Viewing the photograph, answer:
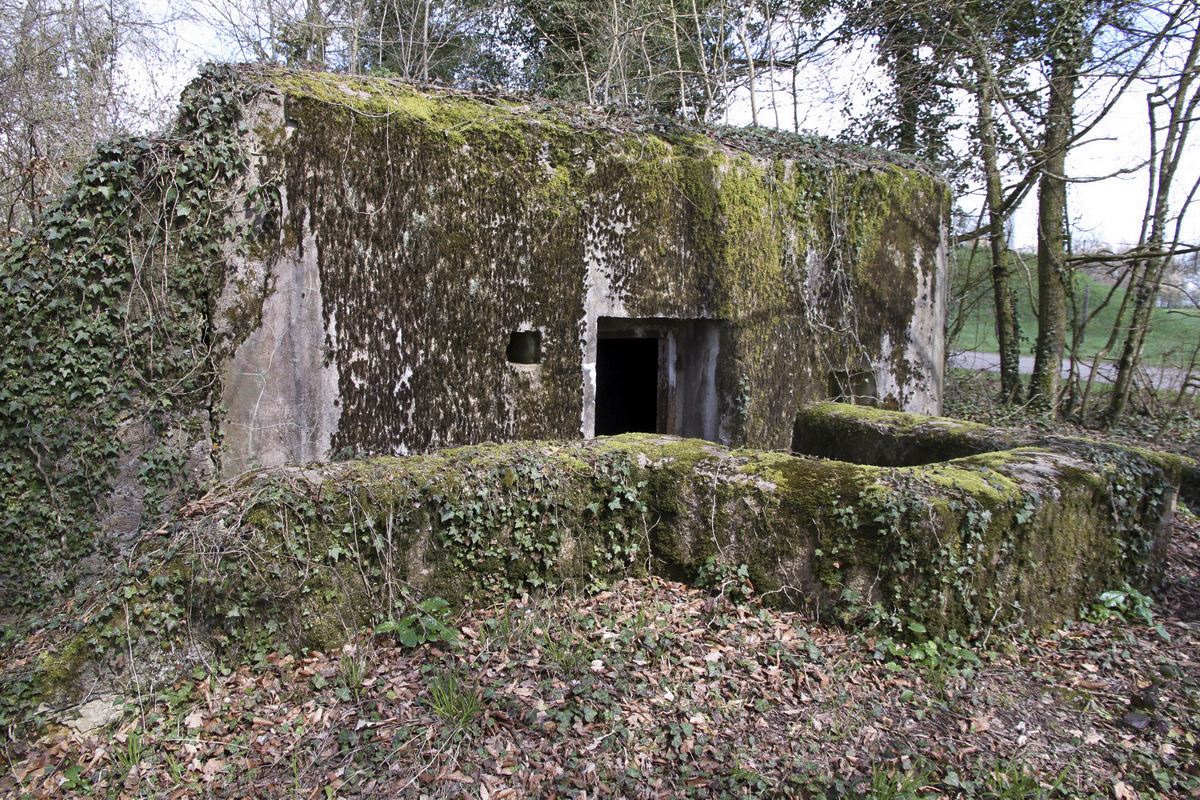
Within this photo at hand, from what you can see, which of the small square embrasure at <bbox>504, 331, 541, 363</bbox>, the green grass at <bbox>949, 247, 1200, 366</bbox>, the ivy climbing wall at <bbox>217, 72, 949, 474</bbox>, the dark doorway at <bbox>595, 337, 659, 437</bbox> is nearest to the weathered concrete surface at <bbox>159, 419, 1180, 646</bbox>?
the ivy climbing wall at <bbox>217, 72, 949, 474</bbox>

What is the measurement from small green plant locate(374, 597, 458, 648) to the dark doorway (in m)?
5.72

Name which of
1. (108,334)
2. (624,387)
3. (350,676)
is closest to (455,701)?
(350,676)

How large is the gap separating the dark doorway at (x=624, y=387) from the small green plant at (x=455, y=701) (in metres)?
6.18

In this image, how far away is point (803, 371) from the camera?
295 inches

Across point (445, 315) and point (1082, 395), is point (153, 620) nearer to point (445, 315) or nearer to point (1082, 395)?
point (445, 315)

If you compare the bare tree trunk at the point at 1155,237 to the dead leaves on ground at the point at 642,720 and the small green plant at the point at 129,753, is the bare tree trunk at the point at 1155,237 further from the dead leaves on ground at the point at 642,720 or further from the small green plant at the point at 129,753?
the small green plant at the point at 129,753

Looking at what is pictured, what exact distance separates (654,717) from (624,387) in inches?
254

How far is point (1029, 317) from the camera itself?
24.1 m

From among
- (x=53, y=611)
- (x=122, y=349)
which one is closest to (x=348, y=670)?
(x=53, y=611)

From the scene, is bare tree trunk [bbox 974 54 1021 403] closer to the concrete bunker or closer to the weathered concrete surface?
the concrete bunker

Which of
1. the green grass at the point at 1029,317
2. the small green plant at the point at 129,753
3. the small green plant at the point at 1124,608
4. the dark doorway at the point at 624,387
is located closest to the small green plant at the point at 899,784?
the small green plant at the point at 1124,608

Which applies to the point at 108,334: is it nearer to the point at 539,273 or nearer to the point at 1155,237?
the point at 539,273

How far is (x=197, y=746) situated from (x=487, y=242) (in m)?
4.00

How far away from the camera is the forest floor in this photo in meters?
2.92
